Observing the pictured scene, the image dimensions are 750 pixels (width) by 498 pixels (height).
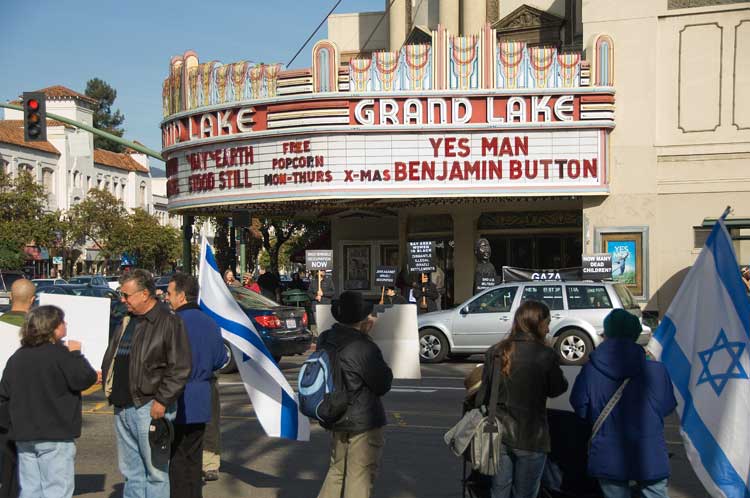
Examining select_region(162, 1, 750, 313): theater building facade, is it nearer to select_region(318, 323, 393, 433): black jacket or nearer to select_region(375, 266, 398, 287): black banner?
select_region(375, 266, 398, 287): black banner

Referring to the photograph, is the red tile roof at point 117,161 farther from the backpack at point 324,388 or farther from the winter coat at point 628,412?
the winter coat at point 628,412

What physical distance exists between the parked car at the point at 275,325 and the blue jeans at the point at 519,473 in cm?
1047

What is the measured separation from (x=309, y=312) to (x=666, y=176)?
10.6 metres

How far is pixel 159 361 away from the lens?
6039mm

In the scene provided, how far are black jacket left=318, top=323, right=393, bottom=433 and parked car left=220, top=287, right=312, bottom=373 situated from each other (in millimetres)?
10169

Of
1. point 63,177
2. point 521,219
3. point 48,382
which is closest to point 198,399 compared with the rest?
point 48,382

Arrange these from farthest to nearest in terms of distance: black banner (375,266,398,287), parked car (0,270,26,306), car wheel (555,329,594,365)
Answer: parked car (0,270,26,306) < black banner (375,266,398,287) < car wheel (555,329,594,365)

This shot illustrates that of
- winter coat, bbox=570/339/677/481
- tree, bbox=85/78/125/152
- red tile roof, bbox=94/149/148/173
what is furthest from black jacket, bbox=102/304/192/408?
tree, bbox=85/78/125/152

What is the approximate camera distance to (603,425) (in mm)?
5230

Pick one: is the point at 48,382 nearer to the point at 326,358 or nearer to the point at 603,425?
the point at 326,358

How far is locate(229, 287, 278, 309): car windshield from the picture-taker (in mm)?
16328

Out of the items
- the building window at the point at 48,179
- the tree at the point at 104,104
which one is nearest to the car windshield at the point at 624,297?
the building window at the point at 48,179

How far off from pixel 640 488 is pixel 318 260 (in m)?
20.2

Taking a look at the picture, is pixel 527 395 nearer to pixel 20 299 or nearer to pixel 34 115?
pixel 20 299
